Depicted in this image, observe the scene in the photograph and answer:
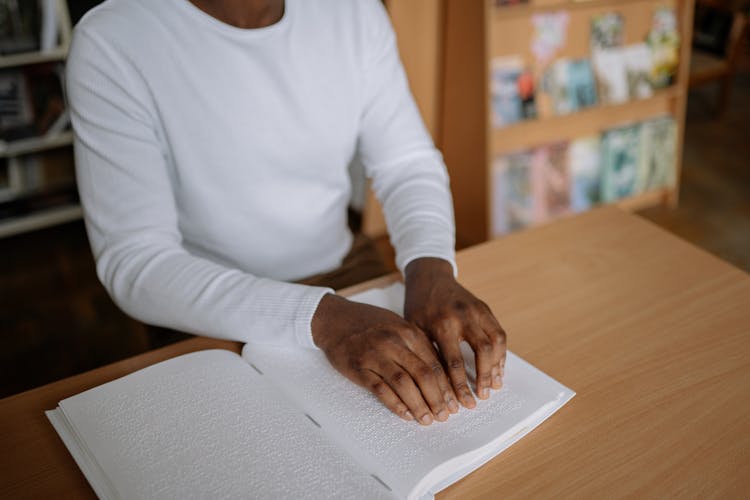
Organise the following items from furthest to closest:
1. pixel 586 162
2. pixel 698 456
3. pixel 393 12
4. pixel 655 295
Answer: pixel 586 162, pixel 393 12, pixel 655 295, pixel 698 456

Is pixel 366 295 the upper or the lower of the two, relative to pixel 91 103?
Result: lower

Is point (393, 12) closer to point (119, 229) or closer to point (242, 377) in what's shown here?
point (119, 229)

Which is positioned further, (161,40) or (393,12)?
(393,12)

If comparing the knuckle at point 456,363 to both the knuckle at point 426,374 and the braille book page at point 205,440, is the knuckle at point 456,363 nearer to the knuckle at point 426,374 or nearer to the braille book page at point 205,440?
the knuckle at point 426,374

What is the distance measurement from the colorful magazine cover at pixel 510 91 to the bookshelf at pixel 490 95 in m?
0.02

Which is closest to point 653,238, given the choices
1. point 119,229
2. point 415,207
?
point 415,207

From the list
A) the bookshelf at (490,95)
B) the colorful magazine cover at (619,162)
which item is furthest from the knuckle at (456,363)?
the colorful magazine cover at (619,162)

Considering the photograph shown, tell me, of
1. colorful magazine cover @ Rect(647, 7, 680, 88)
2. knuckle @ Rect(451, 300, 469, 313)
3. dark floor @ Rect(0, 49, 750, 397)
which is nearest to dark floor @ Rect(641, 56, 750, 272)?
dark floor @ Rect(0, 49, 750, 397)

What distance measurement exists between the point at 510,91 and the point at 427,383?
73.3 inches

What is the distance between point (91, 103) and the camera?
3.07 ft

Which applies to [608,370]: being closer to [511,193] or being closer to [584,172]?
[511,193]

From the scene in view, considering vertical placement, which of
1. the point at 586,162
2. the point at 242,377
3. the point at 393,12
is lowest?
the point at 586,162

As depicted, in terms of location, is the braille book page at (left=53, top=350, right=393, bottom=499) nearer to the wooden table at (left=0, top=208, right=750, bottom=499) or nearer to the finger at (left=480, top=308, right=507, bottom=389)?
the wooden table at (left=0, top=208, right=750, bottom=499)

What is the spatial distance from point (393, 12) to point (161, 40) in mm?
1387
